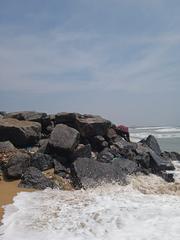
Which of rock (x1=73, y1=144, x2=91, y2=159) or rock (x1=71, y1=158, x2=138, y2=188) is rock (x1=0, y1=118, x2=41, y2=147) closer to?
rock (x1=73, y1=144, x2=91, y2=159)

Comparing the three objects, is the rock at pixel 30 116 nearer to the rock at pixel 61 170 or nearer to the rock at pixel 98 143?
the rock at pixel 98 143

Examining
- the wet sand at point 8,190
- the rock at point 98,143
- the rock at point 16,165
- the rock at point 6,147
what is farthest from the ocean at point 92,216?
the rock at point 98,143

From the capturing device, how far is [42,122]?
15789mm

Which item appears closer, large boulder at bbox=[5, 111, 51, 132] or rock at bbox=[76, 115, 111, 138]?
rock at bbox=[76, 115, 111, 138]

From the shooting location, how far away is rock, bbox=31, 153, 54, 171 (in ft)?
40.1

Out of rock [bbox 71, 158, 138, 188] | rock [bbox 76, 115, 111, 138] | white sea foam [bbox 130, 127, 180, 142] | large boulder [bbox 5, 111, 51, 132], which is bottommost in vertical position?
white sea foam [bbox 130, 127, 180, 142]

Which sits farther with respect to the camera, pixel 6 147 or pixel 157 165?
pixel 157 165

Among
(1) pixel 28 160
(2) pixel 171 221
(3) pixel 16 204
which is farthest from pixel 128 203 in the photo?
(1) pixel 28 160

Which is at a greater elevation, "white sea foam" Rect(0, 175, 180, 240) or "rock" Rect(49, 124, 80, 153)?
"rock" Rect(49, 124, 80, 153)

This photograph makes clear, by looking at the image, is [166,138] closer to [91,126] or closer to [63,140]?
[91,126]

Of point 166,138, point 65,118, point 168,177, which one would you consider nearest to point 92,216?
point 168,177

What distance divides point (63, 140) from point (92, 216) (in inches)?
216

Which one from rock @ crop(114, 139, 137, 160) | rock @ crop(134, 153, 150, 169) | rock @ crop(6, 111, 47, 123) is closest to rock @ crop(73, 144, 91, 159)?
rock @ crop(114, 139, 137, 160)

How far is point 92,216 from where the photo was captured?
787 centimetres
